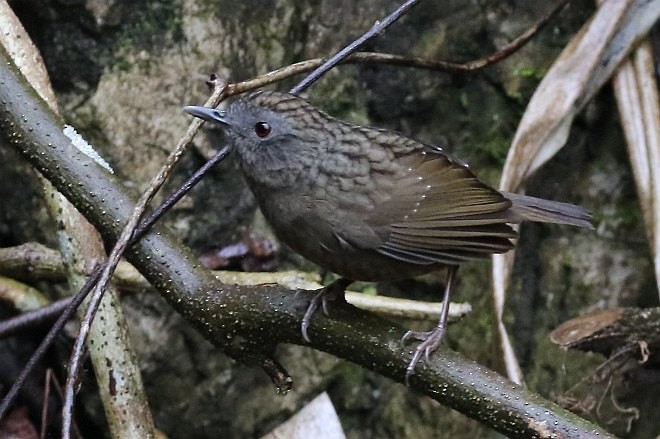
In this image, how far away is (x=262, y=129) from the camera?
7.63ft

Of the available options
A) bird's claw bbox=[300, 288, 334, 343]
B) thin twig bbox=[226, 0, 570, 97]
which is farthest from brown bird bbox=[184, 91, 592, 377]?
thin twig bbox=[226, 0, 570, 97]

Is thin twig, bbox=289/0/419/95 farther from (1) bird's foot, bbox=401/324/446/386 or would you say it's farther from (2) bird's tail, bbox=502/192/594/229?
(1) bird's foot, bbox=401/324/446/386

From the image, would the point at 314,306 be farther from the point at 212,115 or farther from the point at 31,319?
the point at 31,319

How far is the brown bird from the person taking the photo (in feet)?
7.19

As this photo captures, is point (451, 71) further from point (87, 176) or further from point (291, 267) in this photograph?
point (87, 176)

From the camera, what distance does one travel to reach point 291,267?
339 centimetres

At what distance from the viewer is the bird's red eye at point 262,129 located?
2.32m

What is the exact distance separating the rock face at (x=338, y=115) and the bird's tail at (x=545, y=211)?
982mm

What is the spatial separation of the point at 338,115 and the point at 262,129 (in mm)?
1135

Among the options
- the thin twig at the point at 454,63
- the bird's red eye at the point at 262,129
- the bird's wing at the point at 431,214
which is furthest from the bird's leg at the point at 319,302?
the thin twig at the point at 454,63

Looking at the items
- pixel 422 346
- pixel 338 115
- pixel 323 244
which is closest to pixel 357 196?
pixel 323 244

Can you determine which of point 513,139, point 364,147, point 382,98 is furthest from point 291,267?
point 364,147

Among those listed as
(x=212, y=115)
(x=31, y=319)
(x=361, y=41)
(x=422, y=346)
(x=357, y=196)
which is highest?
(x=361, y=41)

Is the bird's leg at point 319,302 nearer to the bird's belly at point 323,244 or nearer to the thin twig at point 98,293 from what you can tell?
the bird's belly at point 323,244
